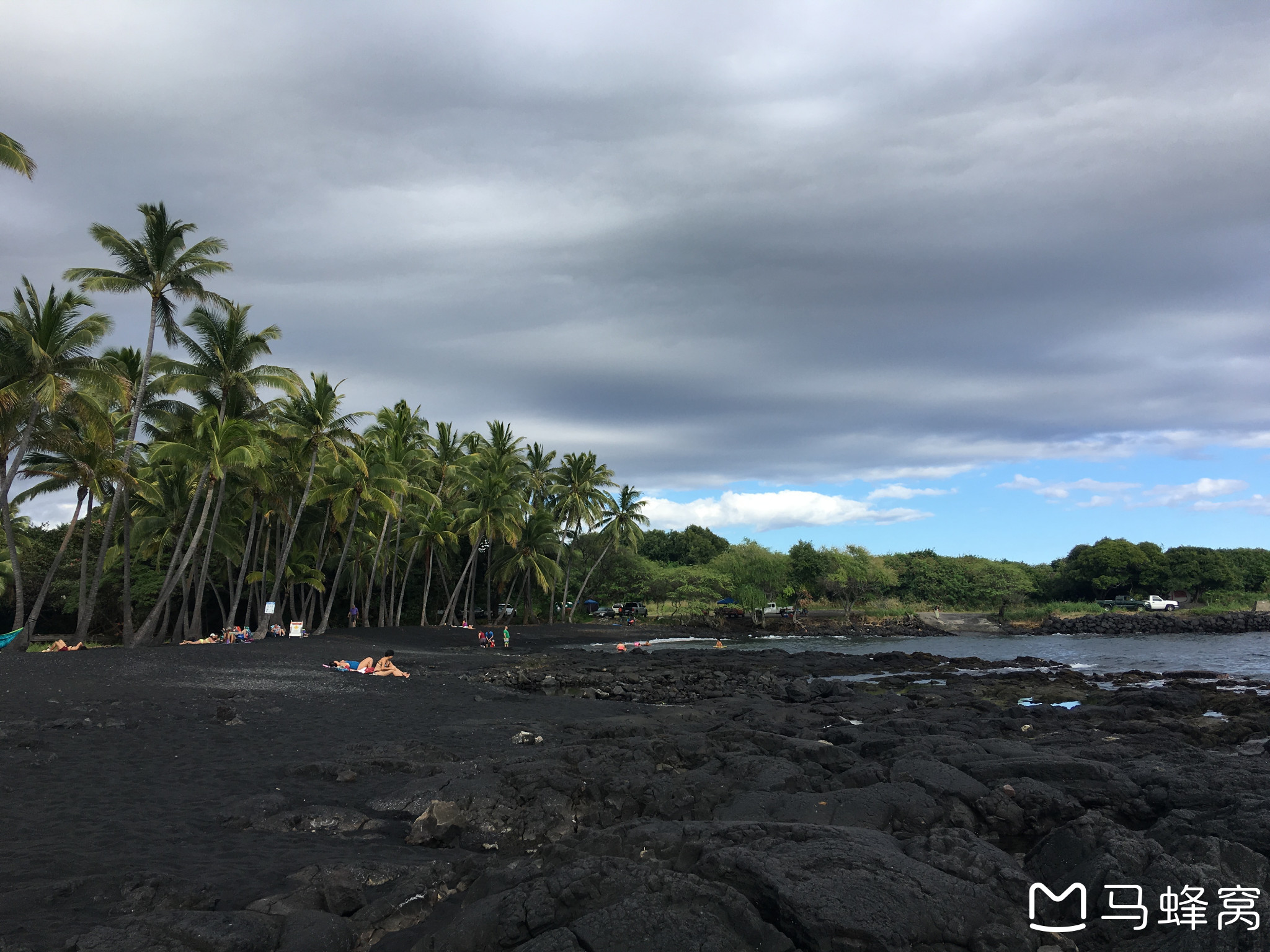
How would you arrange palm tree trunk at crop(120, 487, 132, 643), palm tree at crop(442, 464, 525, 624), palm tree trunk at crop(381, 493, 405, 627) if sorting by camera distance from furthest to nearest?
palm tree at crop(442, 464, 525, 624), palm tree trunk at crop(381, 493, 405, 627), palm tree trunk at crop(120, 487, 132, 643)

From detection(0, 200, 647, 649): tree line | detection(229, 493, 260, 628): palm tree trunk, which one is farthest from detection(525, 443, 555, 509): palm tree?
detection(229, 493, 260, 628): palm tree trunk

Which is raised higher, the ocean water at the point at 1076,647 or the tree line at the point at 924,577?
the tree line at the point at 924,577

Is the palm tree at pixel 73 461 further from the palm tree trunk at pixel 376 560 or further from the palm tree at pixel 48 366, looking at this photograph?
the palm tree trunk at pixel 376 560

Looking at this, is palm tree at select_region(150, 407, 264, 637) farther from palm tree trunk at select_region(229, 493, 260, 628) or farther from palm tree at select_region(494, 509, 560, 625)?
palm tree at select_region(494, 509, 560, 625)

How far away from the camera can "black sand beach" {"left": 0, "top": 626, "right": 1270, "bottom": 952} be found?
5391 mm

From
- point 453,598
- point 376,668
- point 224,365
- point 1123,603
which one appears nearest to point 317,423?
point 224,365

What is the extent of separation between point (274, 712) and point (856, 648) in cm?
3561

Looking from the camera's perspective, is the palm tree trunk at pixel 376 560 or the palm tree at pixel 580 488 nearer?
the palm tree trunk at pixel 376 560

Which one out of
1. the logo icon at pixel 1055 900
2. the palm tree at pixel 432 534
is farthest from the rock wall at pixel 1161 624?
the logo icon at pixel 1055 900

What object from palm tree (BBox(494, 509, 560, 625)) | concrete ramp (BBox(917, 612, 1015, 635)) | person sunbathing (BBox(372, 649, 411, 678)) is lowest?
concrete ramp (BBox(917, 612, 1015, 635))

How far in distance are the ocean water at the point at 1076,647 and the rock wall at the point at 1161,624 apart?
5.81ft

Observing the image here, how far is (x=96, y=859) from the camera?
6.53 m

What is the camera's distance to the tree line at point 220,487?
77.0 ft

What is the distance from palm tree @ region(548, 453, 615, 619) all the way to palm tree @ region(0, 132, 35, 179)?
37.7m
